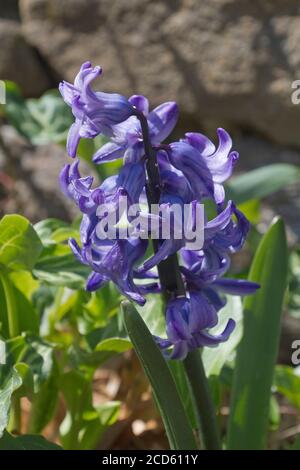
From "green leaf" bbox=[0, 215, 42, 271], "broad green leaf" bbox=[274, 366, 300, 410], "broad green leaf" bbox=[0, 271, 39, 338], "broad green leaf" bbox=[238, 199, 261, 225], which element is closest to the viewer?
"green leaf" bbox=[0, 215, 42, 271]

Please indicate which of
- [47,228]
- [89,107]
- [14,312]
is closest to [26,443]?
[14,312]

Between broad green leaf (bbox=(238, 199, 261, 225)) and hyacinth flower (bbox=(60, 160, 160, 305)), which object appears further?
broad green leaf (bbox=(238, 199, 261, 225))

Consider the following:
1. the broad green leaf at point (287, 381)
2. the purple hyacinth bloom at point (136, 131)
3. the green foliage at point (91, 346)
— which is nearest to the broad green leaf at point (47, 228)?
the green foliage at point (91, 346)

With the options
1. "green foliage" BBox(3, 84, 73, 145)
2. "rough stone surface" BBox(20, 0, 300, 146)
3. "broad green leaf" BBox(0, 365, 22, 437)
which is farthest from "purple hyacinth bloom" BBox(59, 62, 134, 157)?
"rough stone surface" BBox(20, 0, 300, 146)

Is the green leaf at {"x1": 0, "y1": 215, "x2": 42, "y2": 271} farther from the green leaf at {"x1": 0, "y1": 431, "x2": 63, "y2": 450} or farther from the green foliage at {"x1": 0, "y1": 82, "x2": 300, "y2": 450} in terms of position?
the green leaf at {"x1": 0, "y1": 431, "x2": 63, "y2": 450}

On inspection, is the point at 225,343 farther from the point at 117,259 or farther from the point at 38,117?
the point at 38,117

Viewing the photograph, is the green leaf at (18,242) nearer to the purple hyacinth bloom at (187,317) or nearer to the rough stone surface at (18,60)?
the purple hyacinth bloom at (187,317)
